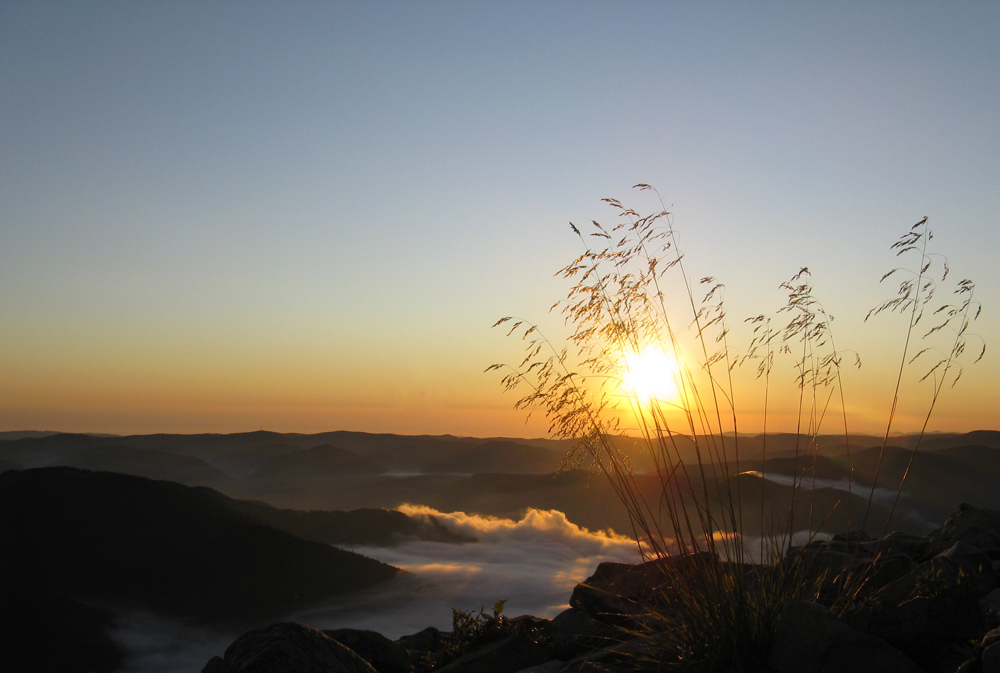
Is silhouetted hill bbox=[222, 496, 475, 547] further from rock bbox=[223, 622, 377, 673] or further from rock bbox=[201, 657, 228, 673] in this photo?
rock bbox=[223, 622, 377, 673]

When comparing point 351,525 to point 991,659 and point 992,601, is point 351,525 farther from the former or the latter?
point 991,659

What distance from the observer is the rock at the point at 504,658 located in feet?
16.4

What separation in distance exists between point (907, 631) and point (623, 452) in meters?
1.89

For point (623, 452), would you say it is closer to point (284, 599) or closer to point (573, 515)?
point (284, 599)

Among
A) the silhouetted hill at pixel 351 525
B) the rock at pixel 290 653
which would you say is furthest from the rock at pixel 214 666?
the silhouetted hill at pixel 351 525

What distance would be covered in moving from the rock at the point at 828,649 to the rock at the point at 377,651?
4792mm

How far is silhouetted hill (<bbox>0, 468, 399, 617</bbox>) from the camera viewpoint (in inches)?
2746

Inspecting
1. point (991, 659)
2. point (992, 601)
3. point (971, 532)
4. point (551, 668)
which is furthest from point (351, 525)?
point (991, 659)

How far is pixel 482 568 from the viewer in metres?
106

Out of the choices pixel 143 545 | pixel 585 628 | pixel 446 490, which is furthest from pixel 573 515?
pixel 585 628

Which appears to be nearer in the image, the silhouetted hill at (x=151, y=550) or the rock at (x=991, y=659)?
the rock at (x=991, y=659)

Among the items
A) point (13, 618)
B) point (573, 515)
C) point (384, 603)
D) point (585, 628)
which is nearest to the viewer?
point (585, 628)

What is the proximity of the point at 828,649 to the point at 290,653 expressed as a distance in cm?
423

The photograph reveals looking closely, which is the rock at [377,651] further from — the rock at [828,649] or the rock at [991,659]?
the rock at [991,659]
